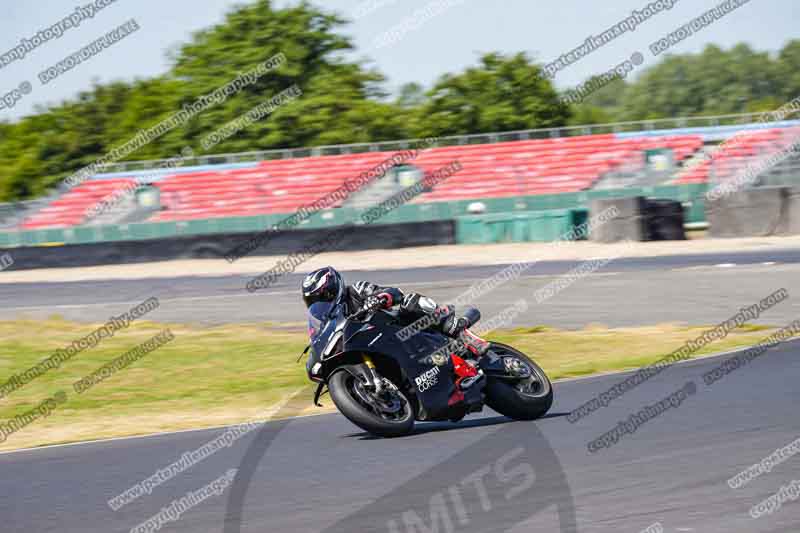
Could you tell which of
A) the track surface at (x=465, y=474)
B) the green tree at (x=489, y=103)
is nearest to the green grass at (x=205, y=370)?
the track surface at (x=465, y=474)

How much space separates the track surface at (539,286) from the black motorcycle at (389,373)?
803cm

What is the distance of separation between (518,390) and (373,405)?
1.28 meters

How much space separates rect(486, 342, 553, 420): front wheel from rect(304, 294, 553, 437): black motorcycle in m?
0.01

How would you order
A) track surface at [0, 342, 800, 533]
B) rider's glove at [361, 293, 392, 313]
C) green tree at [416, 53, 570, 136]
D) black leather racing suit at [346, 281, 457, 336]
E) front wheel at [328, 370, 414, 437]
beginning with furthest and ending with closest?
green tree at [416, 53, 570, 136] < black leather racing suit at [346, 281, 457, 336] < rider's glove at [361, 293, 392, 313] < front wheel at [328, 370, 414, 437] < track surface at [0, 342, 800, 533]

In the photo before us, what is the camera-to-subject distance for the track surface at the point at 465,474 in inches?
241

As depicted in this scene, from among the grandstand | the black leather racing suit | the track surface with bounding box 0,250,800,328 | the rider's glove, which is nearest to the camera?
the rider's glove

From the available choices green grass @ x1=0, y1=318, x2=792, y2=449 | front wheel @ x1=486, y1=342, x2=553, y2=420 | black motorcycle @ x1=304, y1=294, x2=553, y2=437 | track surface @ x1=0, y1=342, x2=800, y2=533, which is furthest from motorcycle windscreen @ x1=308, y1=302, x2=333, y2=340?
green grass @ x1=0, y1=318, x2=792, y2=449

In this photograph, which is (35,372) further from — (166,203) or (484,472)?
(166,203)

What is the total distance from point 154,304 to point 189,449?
14.6 meters

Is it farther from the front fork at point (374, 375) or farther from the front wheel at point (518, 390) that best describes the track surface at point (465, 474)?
the front fork at point (374, 375)

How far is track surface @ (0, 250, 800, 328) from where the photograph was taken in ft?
57.6

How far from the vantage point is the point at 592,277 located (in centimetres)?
2278

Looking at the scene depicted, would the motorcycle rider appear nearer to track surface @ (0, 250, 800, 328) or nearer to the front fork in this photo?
the front fork

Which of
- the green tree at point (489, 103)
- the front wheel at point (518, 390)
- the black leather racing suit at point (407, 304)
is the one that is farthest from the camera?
the green tree at point (489, 103)
